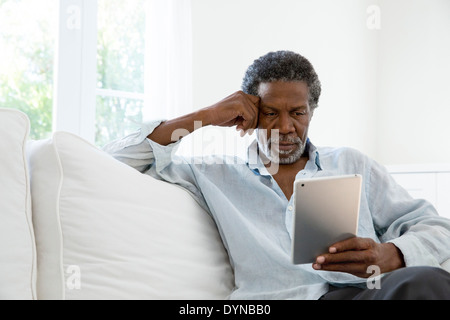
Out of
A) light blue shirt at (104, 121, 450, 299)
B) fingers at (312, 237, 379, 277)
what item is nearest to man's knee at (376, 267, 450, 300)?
fingers at (312, 237, 379, 277)

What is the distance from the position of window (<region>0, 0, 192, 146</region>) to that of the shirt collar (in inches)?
39.7

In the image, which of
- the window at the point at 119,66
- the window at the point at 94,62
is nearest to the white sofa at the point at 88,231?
the window at the point at 94,62

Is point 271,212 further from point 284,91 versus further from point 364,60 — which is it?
point 364,60

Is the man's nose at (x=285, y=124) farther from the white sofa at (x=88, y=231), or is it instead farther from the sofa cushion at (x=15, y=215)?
the sofa cushion at (x=15, y=215)

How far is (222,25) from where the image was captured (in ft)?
9.74

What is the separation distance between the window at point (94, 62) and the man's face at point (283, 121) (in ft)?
3.32

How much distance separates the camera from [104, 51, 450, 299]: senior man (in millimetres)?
1359

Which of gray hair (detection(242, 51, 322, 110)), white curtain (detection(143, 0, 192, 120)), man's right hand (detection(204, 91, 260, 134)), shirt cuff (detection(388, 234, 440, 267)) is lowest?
shirt cuff (detection(388, 234, 440, 267))

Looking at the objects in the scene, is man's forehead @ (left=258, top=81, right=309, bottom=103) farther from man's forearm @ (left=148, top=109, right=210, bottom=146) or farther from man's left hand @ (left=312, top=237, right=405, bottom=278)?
man's left hand @ (left=312, top=237, right=405, bottom=278)

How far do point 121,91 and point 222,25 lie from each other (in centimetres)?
66

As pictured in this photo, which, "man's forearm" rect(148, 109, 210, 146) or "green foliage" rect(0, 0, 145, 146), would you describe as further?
"green foliage" rect(0, 0, 145, 146)

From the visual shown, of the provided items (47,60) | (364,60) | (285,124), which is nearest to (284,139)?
(285,124)
